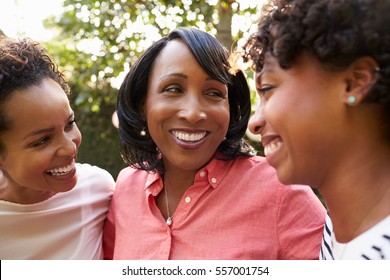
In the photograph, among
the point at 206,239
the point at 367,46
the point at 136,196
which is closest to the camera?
the point at 367,46

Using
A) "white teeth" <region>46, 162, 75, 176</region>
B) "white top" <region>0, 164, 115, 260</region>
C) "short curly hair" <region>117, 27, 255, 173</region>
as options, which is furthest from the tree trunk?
"white teeth" <region>46, 162, 75, 176</region>

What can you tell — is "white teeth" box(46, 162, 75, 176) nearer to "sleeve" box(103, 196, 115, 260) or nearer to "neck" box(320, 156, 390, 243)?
"sleeve" box(103, 196, 115, 260)

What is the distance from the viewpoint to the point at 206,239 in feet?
6.07

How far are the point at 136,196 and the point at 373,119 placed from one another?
1109 millimetres

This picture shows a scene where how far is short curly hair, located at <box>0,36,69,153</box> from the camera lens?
1.94 m

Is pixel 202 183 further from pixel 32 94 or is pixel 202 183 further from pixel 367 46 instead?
pixel 367 46

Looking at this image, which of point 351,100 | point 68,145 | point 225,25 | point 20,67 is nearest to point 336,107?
point 351,100

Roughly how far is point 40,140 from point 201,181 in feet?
2.17

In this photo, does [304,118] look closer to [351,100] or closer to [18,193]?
[351,100]

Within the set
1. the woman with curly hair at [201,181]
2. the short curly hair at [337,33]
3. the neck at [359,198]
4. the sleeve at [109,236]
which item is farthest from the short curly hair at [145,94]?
the neck at [359,198]

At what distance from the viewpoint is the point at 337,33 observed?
50.3 inches

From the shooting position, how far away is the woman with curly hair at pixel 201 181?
180 centimetres

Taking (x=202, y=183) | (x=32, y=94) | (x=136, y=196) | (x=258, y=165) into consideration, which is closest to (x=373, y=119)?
(x=258, y=165)

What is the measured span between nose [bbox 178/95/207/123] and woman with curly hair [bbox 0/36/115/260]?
19.6 inches
